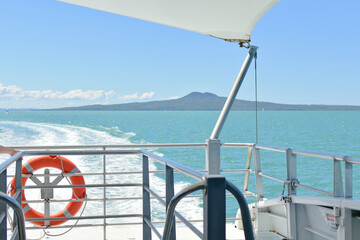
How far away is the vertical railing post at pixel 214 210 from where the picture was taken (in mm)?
832

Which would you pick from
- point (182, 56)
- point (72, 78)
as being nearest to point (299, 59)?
point (182, 56)

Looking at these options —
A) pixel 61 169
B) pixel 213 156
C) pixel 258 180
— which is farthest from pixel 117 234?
pixel 258 180

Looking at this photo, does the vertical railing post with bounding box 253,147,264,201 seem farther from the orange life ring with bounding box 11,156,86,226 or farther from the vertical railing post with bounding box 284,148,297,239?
the orange life ring with bounding box 11,156,86,226

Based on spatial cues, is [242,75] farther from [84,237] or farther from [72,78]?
[72,78]

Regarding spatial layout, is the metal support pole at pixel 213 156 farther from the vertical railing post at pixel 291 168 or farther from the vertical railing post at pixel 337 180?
the vertical railing post at pixel 337 180

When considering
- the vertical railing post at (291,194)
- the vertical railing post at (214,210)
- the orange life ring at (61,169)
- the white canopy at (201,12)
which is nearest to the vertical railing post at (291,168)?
the vertical railing post at (291,194)

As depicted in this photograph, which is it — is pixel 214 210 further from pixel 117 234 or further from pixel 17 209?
pixel 117 234

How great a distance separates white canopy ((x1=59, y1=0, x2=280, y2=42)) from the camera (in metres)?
2.98

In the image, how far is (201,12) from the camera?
3.14 meters

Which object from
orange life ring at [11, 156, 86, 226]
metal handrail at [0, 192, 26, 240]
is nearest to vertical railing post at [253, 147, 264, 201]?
orange life ring at [11, 156, 86, 226]

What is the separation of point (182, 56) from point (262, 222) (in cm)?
4279

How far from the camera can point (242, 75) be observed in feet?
11.9

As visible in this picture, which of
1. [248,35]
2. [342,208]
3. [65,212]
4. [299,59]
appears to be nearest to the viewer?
[342,208]

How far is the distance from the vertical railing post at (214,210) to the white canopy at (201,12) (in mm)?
2280
